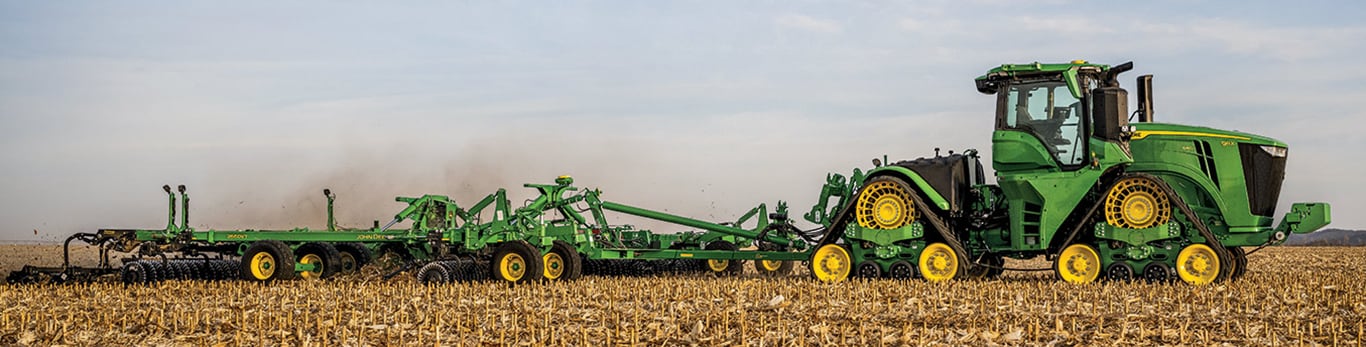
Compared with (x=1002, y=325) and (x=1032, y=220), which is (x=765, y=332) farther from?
(x=1032, y=220)

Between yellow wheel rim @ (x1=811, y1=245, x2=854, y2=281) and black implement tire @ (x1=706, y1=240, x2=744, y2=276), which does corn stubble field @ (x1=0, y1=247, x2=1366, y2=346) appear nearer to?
yellow wheel rim @ (x1=811, y1=245, x2=854, y2=281)

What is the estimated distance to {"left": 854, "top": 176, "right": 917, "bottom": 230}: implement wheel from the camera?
18.3 meters

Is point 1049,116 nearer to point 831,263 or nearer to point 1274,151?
point 1274,151

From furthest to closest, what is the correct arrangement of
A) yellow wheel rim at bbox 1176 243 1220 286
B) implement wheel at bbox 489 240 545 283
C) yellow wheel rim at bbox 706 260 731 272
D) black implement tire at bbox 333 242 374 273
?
yellow wheel rim at bbox 706 260 731 272 → black implement tire at bbox 333 242 374 273 → implement wheel at bbox 489 240 545 283 → yellow wheel rim at bbox 1176 243 1220 286

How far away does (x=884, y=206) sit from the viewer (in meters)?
18.5

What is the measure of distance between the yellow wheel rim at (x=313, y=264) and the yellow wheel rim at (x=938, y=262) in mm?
8318

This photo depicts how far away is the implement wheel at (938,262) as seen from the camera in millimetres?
17844

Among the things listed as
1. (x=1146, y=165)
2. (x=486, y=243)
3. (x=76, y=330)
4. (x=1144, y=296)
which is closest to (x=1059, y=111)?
(x=1146, y=165)

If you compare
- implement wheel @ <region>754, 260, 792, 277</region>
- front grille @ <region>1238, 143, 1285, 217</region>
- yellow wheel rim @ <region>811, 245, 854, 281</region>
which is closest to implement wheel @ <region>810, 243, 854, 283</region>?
yellow wheel rim @ <region>811, 245, 854, 281</region>

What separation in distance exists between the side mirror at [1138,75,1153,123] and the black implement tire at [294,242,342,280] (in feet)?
36.3

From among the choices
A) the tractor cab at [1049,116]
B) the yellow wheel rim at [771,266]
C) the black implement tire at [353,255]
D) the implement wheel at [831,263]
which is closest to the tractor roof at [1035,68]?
the tractor cab at [1049,116]

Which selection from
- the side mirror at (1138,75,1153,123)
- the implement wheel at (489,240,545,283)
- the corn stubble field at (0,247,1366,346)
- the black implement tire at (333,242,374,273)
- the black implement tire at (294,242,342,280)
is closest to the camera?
the corn stubble field at (0,247,1366,346)

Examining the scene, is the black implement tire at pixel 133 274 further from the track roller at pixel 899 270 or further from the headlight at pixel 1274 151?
Result: the headlight at pixel 1274 151

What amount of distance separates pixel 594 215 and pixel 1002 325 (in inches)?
434
